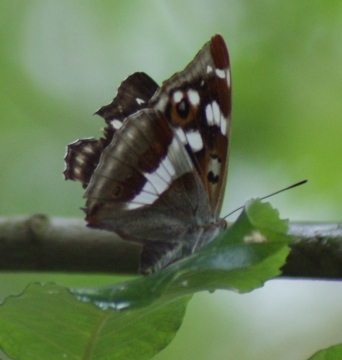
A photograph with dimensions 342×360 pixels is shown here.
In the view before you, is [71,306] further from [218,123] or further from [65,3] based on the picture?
[65,3]

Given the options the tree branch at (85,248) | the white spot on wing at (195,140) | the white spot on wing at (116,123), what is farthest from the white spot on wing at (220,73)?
the tree branch at (85,248)

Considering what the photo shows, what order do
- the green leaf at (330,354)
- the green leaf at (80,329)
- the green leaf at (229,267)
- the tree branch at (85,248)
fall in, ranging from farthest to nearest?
1. the tree branch at (85,248)
2. the green leaf at (330,354)
3. the green leaf at (80,329)
4. the green leaf at (229,267)

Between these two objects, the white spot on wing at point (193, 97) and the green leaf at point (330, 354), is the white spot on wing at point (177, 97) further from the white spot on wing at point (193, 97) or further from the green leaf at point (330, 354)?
the green leaf at point (330, 354)

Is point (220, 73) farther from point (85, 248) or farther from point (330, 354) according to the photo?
point (330, 354)

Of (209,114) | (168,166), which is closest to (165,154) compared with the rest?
(168,166)

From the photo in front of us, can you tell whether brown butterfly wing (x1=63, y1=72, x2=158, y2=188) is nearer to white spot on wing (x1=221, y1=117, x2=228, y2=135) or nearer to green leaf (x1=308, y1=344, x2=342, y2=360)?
white spot on wing (x1=221, y1=117, x2=228, y2=135)
